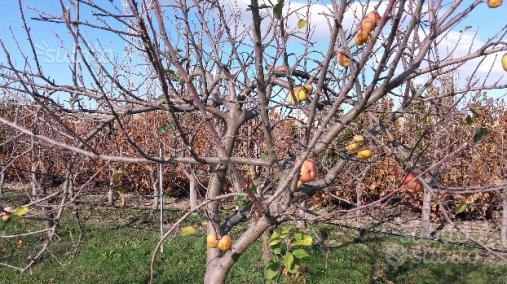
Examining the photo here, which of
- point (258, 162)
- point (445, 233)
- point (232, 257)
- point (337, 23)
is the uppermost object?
point (337, 23)

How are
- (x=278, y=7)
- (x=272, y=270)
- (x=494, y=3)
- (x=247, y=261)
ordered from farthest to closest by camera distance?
1. (x=247, y=261)
2. (x=272, y=270)
3. (x=494, y=3)
4. (x=278, y=7)

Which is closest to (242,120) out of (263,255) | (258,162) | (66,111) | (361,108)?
(258,162)

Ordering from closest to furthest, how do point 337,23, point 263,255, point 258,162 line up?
point 337,23 < point 258,162 < point 263,255

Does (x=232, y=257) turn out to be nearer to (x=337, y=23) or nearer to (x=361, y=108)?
(x=361, y=108)

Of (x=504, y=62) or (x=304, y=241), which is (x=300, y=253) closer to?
(x=304, y=241)

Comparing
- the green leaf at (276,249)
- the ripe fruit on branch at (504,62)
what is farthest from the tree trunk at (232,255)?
the ripe fruit on branch at (504,62)

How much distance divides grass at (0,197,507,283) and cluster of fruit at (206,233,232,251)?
9.96 feet

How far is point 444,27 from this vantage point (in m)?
1.54

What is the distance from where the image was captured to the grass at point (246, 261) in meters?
5.21

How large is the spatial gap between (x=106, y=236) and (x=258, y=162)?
18.0ft

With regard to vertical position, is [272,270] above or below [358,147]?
below

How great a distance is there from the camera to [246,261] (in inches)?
221

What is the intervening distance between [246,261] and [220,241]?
3748 mm

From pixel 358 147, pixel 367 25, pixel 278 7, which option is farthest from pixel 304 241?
pixel 278 7
